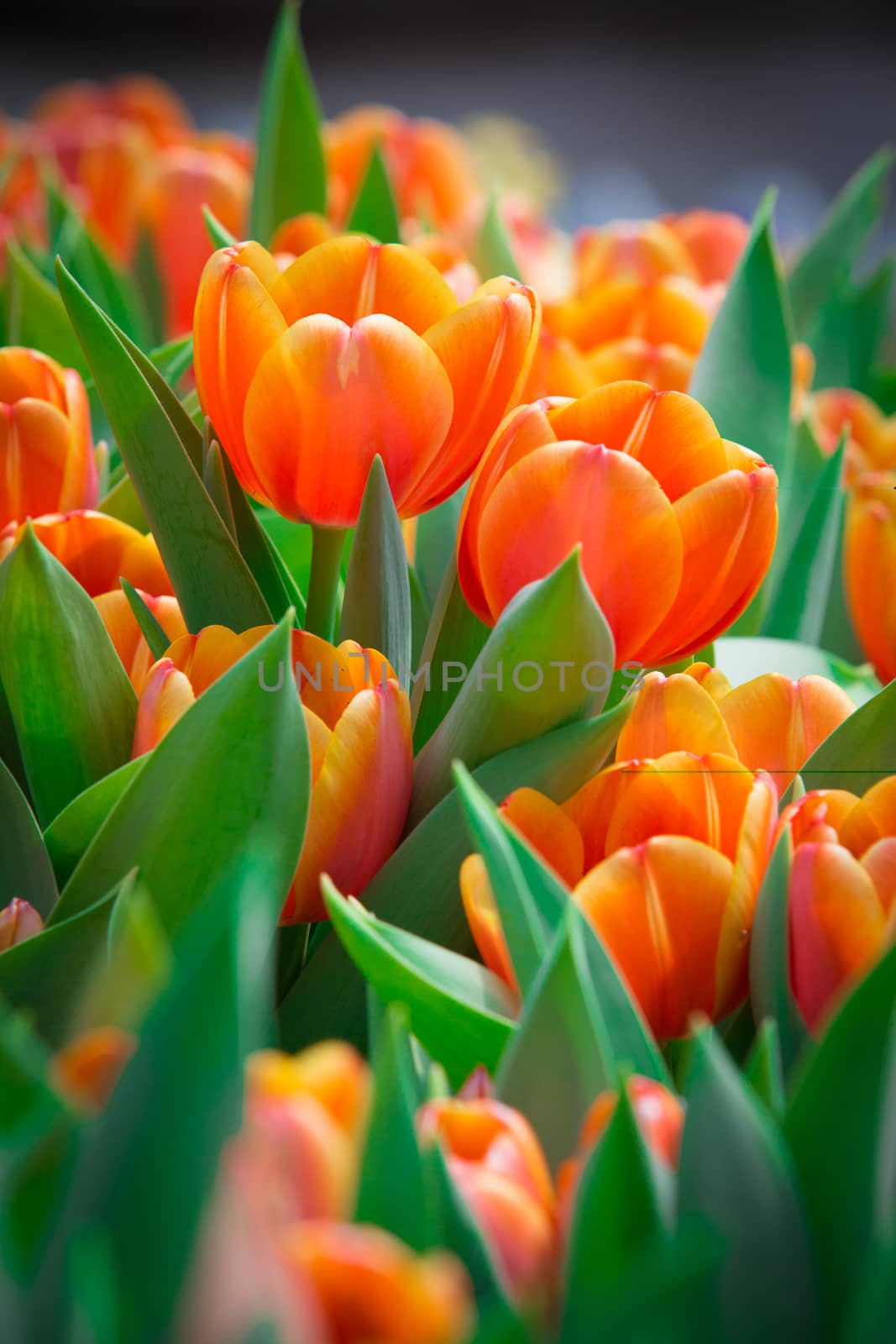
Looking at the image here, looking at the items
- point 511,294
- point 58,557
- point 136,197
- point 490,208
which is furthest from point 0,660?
point 136,197

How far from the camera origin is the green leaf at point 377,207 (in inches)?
26.7

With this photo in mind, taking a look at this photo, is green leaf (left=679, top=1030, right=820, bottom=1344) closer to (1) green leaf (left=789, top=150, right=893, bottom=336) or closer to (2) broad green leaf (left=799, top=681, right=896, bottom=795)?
(2) broad green leaf (left=799, top=681, right=896, bottom=795)

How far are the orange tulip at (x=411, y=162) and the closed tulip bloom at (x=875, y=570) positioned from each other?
0.50 m

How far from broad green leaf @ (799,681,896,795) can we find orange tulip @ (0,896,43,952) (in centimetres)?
19

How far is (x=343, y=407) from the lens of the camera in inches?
13.5

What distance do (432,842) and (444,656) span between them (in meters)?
0.08

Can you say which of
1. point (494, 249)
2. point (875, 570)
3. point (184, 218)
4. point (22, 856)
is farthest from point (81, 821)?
point (184, 218)

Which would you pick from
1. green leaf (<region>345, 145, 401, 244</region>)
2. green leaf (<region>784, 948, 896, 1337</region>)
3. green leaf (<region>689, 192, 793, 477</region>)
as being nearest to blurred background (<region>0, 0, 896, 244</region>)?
green leaf (<region>345, 145, 401, 244</region>)

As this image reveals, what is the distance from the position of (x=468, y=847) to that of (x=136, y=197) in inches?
25.8

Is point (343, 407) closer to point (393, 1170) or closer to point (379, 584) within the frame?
point (379, 584)

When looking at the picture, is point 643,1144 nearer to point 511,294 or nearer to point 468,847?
point 468,847

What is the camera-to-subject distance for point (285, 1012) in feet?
1.07

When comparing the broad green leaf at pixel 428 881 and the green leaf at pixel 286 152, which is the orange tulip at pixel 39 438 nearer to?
the broad green leaf at pixel 428 881

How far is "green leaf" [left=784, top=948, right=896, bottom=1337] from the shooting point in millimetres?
217
